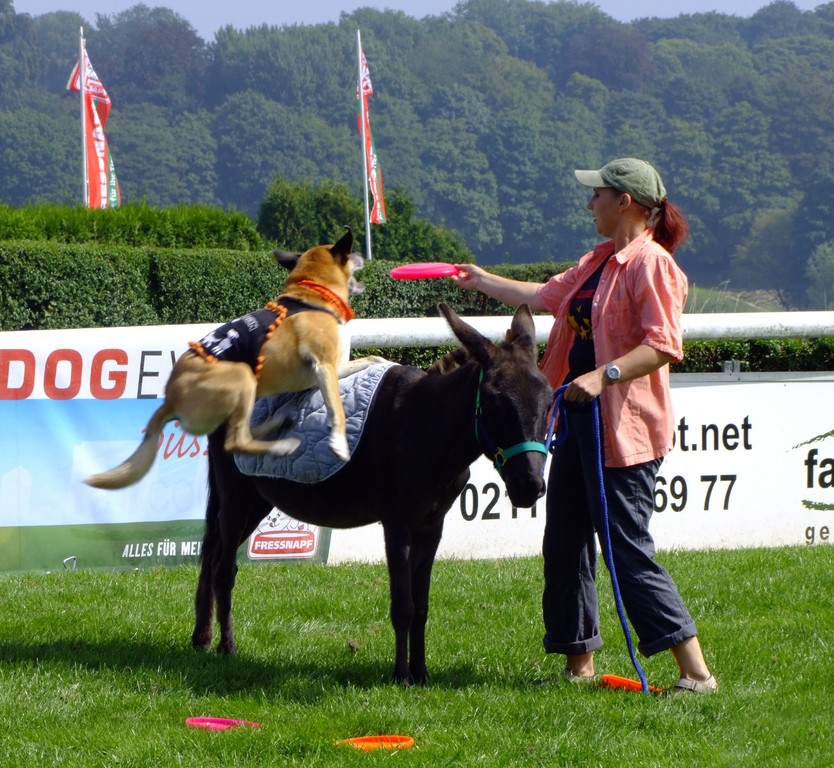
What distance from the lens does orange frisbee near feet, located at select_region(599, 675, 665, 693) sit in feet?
17.4

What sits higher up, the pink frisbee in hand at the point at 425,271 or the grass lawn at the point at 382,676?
the pink frisbee in hand at the point at 425,271

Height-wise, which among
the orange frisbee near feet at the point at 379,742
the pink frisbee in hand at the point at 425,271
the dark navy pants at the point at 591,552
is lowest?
the orange frisbee near feet at the point at 379,742

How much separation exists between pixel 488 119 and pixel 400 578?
12364cm

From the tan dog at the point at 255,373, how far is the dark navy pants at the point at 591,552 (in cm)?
102

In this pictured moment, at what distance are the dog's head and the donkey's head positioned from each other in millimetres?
926

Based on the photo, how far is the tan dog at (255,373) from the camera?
5.43m

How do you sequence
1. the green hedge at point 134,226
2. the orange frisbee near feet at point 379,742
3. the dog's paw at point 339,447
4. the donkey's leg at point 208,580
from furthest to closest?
the green hedge at point 134,226, the donkey's leg at point 208,580, the dog's paw at point 339,447, the orange frisbee near feet at point 379,742

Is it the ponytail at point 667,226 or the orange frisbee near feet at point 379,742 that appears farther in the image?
the ponytail at point 667,226

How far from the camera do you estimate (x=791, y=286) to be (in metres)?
87.4

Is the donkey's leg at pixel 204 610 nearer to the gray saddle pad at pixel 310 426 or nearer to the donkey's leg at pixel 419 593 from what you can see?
the gray saddle pad at pixel 310 426

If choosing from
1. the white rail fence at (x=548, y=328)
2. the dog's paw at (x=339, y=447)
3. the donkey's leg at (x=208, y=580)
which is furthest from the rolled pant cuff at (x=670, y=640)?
the white rail fence at (x=548, y=328)

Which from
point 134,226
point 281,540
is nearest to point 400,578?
point 281,540

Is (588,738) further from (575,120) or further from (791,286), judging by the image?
(575,120)

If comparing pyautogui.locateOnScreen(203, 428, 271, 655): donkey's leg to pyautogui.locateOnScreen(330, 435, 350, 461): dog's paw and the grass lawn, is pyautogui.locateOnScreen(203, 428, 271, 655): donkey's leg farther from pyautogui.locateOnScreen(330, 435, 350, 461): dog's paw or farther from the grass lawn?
pyautogui.locateOnScreen(330, 435, 350, 461): dog's paw
